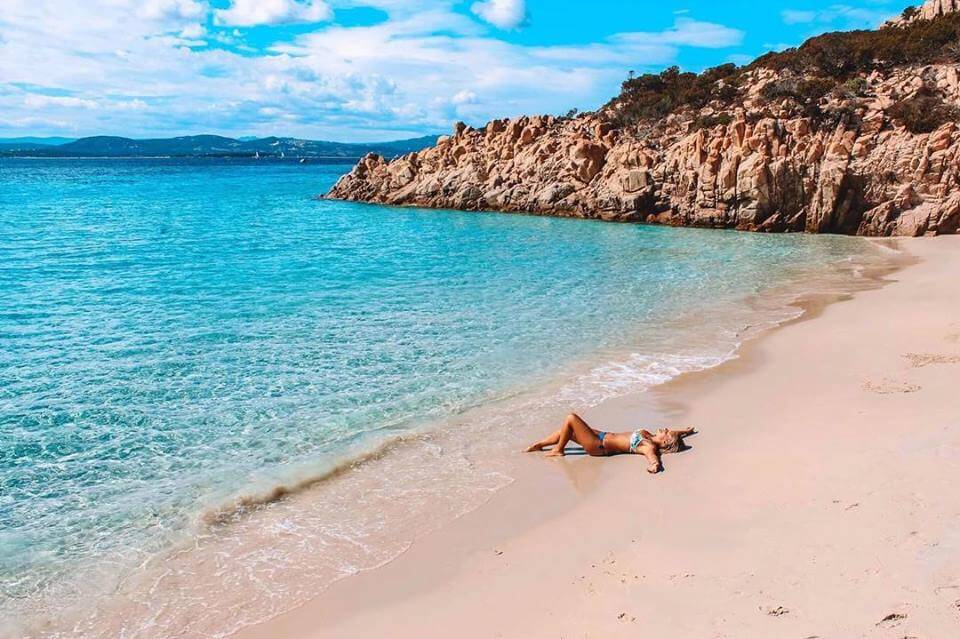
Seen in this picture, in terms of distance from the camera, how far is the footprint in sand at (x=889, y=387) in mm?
10967

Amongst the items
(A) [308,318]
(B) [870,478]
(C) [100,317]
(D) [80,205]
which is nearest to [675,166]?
(A) [308,318]

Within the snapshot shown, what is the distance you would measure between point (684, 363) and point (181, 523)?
31.6 feet

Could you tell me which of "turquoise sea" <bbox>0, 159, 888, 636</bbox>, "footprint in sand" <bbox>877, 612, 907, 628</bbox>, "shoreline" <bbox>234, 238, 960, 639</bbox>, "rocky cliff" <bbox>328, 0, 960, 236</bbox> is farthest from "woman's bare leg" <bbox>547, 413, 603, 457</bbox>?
"rocky cliff" <bbox>328, 0, 960, 236</bbox>

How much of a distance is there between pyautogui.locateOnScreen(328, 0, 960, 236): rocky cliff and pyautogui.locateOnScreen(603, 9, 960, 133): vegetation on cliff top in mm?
119

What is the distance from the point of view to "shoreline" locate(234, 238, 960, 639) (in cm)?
608

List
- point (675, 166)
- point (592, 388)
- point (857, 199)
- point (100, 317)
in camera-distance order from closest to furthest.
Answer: point (592, 388), point (100, 317), point (857, 199), point (675, 166)

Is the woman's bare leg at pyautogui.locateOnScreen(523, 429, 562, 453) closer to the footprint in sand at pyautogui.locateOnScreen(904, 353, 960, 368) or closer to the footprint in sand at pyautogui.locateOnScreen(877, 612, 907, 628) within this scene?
the footprint in sand at pyautogui.locateOnScreen(877, 612, 907, 628)

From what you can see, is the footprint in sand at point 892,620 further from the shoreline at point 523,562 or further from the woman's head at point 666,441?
the woman's head at point 666,441

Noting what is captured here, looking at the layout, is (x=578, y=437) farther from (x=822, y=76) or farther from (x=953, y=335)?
(x=822, y=76)

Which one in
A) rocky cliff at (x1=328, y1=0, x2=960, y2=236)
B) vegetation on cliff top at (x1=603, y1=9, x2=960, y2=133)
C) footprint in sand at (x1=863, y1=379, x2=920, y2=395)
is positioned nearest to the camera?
footprint in sand at (x1=863, y1=379, x2=920, y2=395)

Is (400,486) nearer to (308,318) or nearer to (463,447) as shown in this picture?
(463,447)

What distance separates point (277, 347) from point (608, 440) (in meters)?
8.29

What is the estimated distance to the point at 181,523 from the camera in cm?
812

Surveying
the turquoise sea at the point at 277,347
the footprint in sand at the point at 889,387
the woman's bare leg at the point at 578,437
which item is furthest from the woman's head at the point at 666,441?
the footprint in sand at the point at 889,387
